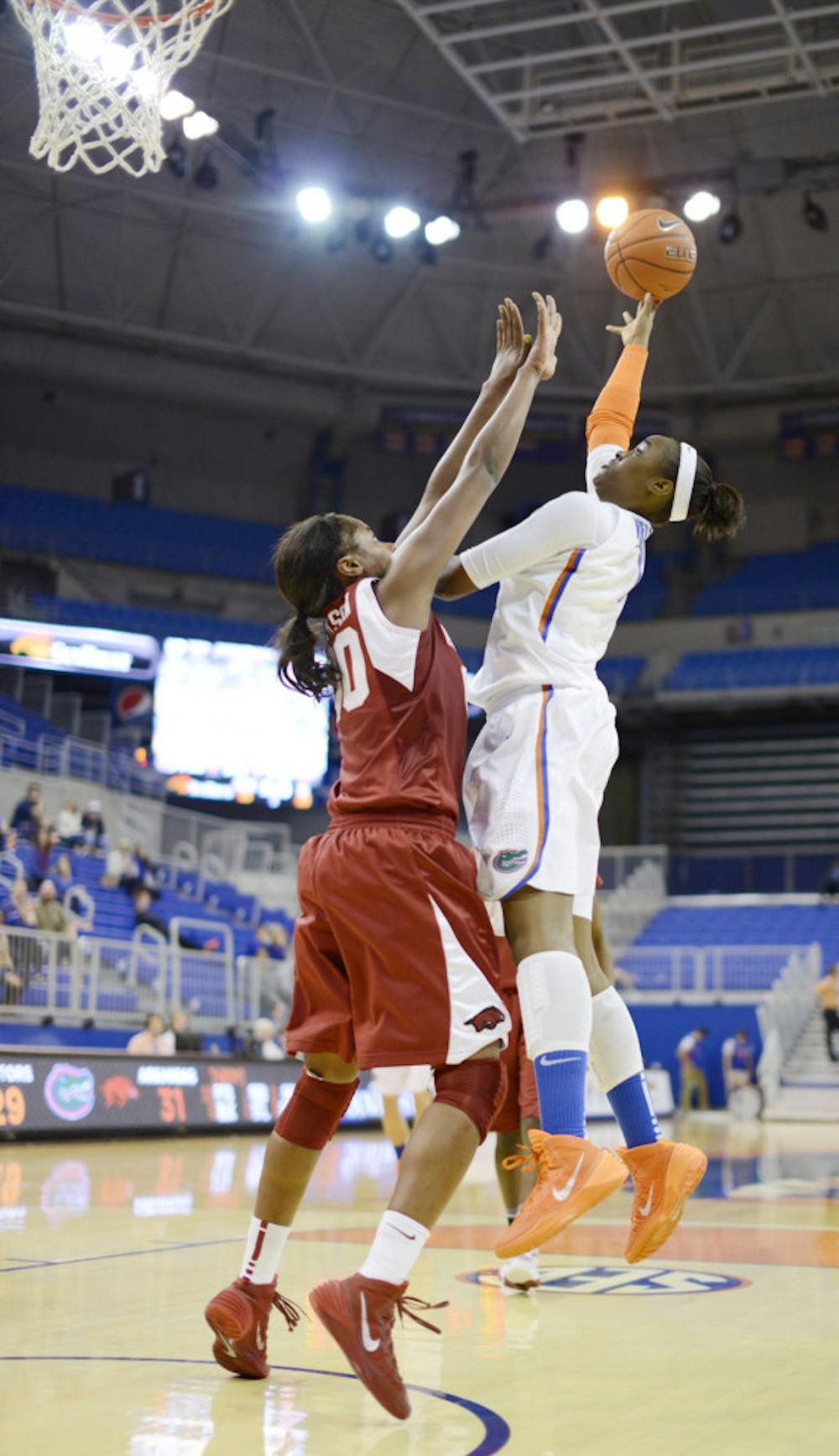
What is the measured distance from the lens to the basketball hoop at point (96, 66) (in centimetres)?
942

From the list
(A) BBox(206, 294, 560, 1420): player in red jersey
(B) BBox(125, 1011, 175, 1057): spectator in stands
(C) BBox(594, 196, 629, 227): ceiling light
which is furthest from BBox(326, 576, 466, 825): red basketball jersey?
(C) BBox(594, 196, 629, 227): ceiling light

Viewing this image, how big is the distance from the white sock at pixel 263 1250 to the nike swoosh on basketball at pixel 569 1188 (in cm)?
67

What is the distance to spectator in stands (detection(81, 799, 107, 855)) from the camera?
69.1ft

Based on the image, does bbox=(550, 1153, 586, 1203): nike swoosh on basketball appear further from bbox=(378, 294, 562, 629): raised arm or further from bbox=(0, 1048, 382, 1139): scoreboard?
bbox=(0, 1048, 382, 1139): scoreboard

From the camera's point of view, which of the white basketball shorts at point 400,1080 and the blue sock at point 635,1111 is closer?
the blue sock at point 635,1111

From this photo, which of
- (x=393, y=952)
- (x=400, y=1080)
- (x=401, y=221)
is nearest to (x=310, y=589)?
(x=393, y=952)

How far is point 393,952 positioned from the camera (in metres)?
3.47

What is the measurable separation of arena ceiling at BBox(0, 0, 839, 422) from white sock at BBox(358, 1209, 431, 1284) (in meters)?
18.3

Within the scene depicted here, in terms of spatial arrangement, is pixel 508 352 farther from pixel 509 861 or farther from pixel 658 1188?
pixel 658 1188

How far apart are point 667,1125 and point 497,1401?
49.1 ft

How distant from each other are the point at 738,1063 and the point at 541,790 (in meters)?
17.5

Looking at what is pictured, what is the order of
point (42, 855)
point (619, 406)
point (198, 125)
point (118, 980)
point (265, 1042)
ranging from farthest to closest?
point (198, 125), point (42, 855), point (265, 1042), point (118, 980), point (619, 406)

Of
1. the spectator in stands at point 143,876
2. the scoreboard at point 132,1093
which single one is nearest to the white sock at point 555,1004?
the scoreboard at point 132,1093

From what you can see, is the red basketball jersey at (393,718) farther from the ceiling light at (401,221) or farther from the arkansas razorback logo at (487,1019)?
the ceiling light at (401,221)
